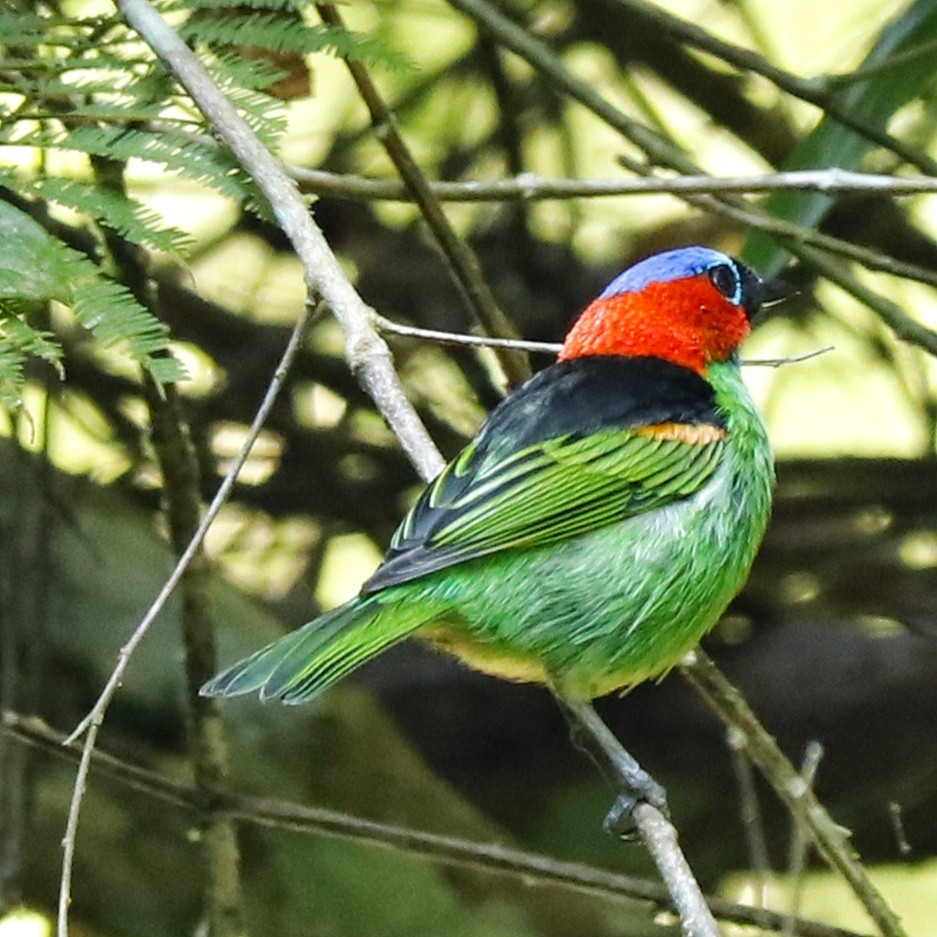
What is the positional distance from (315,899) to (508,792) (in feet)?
3.21

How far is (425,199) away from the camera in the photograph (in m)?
2.90

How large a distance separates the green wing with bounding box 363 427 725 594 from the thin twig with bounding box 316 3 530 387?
0.24m

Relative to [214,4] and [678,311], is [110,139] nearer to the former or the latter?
[214,4]

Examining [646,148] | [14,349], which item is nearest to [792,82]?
[646,148]

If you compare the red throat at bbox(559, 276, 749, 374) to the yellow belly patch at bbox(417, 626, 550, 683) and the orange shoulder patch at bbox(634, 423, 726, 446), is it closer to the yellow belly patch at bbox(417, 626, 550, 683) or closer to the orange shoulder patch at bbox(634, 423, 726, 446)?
the orange shoulder patch at bbox(634, 423, 726, 446)

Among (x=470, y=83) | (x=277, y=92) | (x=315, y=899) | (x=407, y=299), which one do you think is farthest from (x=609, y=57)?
(x=315, y=899)

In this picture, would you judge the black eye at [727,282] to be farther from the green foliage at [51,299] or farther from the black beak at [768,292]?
the green foliage at [51,299]

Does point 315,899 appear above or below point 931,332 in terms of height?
below

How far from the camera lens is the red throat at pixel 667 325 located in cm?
356

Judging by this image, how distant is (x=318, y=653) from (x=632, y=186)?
34.3 inches

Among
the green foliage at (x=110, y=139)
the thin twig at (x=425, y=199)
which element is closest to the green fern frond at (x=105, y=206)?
the green foliage at (x=110, y=139)

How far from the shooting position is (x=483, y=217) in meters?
5.11

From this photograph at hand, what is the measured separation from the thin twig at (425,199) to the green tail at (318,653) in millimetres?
518

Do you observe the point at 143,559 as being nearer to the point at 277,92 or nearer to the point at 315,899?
the point at 315,899
